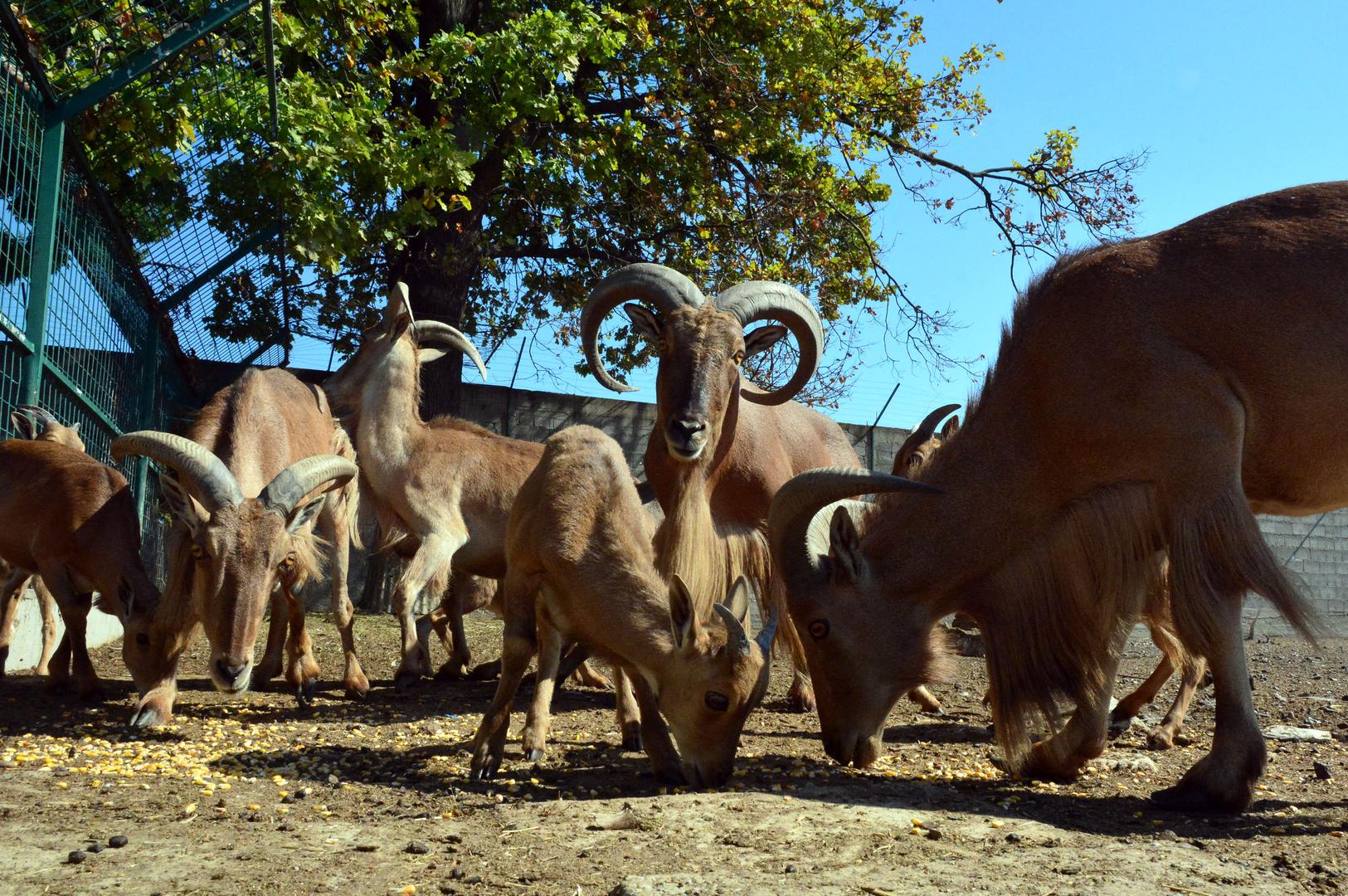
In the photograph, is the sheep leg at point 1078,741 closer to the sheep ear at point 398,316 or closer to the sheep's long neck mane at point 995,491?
the sheep's long neck mane at point 995,491

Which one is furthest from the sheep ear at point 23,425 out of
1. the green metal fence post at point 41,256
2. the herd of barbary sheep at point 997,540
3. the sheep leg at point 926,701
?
the sheep leg at point 926,701

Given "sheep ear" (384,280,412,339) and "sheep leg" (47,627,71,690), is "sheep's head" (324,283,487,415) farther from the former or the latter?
"sheep leg" (47,627,71,690)

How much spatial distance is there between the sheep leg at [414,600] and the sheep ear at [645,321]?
8.34ft

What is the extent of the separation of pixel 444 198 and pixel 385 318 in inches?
151

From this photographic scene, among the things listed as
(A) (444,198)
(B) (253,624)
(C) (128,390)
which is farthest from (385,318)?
(B) (253,624)

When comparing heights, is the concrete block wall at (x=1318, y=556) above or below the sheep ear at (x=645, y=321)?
below

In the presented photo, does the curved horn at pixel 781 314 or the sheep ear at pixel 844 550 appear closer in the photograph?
the sheep ear at pixel 844 550

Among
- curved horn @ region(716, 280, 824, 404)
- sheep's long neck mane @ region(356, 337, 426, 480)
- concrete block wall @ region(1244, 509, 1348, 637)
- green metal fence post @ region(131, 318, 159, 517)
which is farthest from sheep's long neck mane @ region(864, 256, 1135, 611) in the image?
concrete block wall @ region(1244, 509, 1348, 637)

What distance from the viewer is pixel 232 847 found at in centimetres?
386

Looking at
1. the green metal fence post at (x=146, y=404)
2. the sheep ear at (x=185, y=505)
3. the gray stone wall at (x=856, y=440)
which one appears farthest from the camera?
the gray stone wall at (x=856, y=440)

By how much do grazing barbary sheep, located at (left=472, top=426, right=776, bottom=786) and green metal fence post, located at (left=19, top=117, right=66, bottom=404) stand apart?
13.0 feet

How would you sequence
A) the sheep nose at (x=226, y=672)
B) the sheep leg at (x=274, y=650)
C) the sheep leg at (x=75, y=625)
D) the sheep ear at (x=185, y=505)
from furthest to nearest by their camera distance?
1. the sheep leg at (x=274, y=650)
2. the sheep leg at (x=75, y=625)
3. the sheep ear at (x=185, y=505)
4. the sheep nose at (x=226, y=672)

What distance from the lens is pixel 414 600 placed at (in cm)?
845

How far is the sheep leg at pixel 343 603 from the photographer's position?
7969 millimetres
